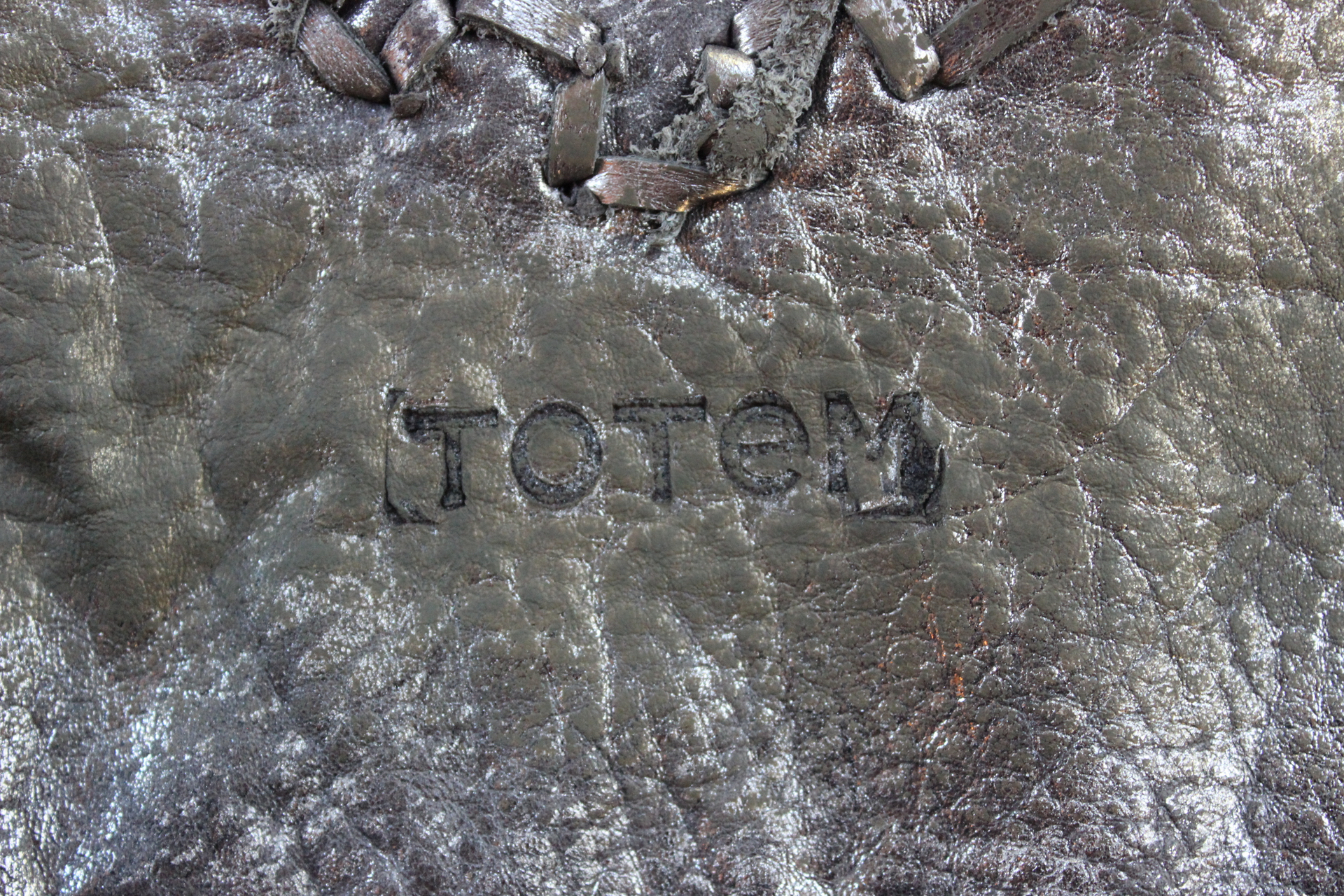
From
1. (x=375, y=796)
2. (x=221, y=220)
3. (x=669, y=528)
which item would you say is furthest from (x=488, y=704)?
(x=221, y=220)

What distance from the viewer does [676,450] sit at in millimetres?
1049

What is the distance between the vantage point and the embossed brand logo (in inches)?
41.1

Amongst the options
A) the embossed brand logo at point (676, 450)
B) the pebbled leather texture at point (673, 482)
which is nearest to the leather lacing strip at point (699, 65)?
the pebbled leather texture at point (673, 482)

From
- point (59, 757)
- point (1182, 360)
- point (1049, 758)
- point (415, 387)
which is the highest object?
point (1182, 360)

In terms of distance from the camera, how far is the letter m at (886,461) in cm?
105

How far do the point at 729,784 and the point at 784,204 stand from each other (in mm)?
664

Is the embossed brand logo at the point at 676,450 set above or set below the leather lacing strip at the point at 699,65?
below

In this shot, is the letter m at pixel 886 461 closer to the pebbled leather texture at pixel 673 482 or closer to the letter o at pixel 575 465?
the pebbled leather texture at pixel 673 482

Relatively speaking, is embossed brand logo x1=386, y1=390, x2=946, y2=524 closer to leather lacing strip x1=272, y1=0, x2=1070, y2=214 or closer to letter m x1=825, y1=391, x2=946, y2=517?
letter m x1=825, y1=391, x2=946, y2=517

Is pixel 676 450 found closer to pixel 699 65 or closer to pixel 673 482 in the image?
pixel 673 482

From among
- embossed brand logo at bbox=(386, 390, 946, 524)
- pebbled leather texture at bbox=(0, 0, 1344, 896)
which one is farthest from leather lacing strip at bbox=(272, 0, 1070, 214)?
embossed brand logo at bbox=(386, 390, 946, 524)

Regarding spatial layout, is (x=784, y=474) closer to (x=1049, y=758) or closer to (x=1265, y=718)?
(x=1049, y=758)

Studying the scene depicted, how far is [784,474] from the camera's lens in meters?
1.05

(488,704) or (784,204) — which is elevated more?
(784,204)
